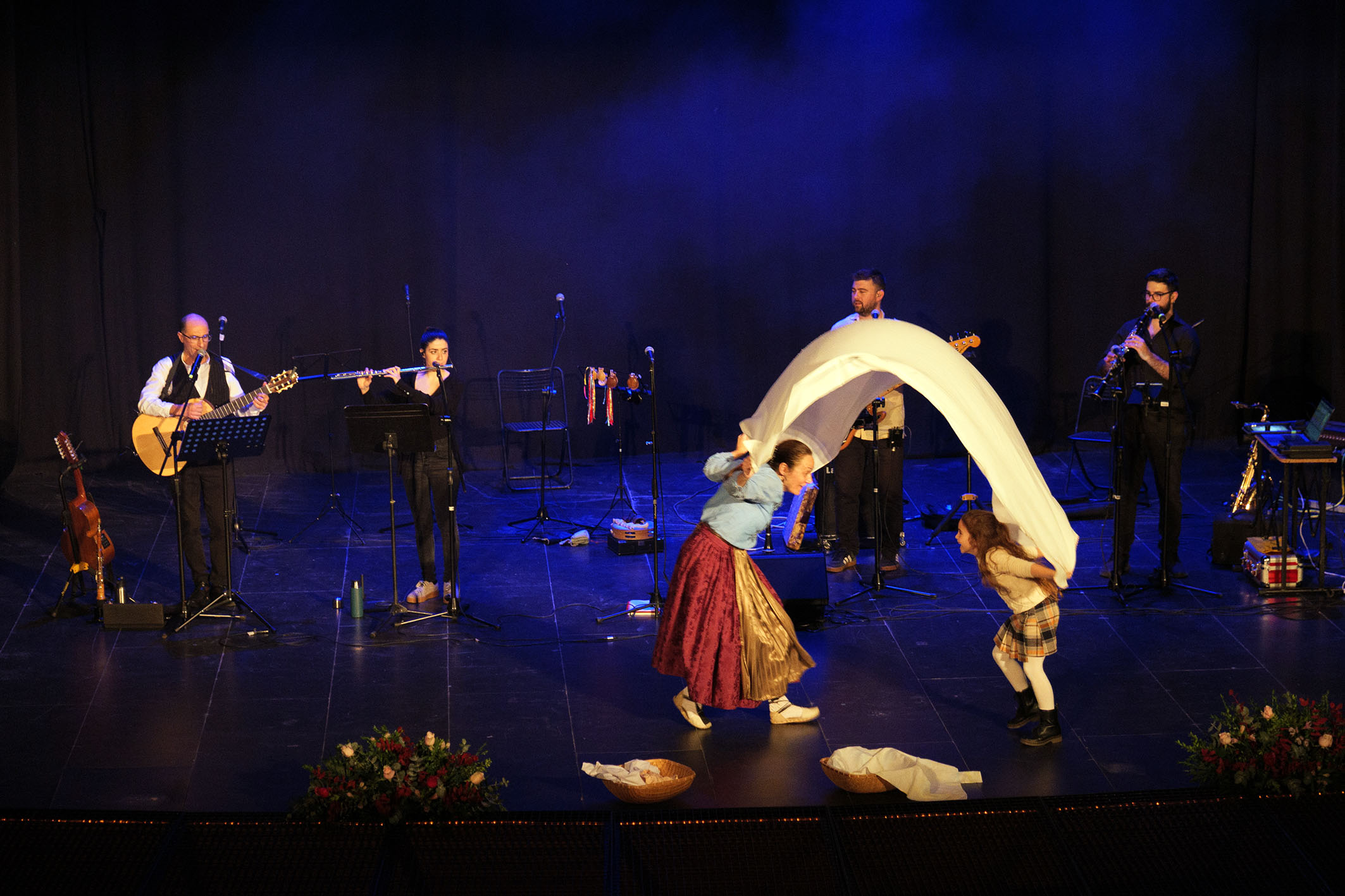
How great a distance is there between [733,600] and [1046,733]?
4.94ft

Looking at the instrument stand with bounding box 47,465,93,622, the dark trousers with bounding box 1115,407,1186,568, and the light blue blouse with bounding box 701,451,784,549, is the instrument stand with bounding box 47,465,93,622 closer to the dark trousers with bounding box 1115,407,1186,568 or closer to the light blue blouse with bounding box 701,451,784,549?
the light blue blouse with bounding box 701,451,784,549

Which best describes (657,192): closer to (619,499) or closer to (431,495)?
(619,499)

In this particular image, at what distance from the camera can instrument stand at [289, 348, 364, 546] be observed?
31.6 ft

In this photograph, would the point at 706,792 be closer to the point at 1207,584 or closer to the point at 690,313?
the point at 1207,584

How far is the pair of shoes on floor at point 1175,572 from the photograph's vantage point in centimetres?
827

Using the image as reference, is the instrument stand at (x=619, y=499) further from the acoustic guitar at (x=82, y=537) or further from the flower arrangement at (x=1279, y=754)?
the flower arrangement at (x=1279, y=754)

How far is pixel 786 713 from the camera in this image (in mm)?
6289

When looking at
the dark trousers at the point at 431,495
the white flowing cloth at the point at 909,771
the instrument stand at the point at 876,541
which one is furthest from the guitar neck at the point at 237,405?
the white flowing cloth at the point at 909,771

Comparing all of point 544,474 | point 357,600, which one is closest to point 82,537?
point 357,600

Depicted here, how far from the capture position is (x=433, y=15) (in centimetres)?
1130

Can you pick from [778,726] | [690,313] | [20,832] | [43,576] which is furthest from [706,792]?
[690,313]

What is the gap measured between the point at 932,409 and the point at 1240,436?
2.67 meters

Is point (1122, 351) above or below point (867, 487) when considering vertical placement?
above

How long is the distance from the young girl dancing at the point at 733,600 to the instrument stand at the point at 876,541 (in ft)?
6.57
